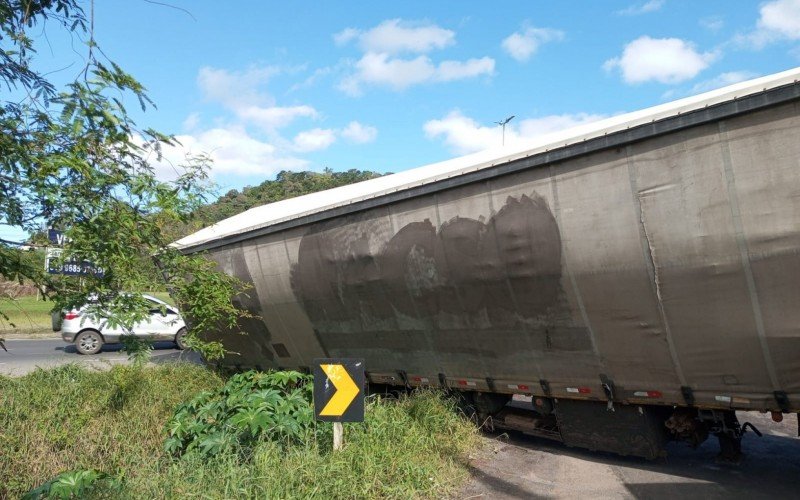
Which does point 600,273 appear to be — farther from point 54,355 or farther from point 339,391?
point 54,355

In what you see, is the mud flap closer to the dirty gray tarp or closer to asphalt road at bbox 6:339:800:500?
asphalt road at bbox 6:339:800:500

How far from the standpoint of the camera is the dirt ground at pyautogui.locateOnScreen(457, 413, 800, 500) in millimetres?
5219

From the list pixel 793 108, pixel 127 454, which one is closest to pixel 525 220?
pixel 793 108

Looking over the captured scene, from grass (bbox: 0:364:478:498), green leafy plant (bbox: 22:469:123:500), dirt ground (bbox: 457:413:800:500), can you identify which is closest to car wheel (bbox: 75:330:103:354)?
grass (bbox: 0:364:478:498)

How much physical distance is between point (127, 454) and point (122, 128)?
223 inches

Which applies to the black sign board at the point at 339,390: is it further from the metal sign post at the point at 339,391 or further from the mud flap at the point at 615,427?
the mud flap at the point at 615,427

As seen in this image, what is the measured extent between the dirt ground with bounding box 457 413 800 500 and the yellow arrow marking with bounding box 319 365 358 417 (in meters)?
1.38

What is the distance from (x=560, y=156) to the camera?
5602 millimetres

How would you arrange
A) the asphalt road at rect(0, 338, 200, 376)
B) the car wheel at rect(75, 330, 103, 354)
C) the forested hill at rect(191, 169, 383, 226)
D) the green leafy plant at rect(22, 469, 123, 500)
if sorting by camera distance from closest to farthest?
the green leafy plant at rect(22, 469, 123, 500), the asphalt road at rect(0, 338, 200, 376), the car wheel at rect(75, 330, 103, 354), the forested hill at rect(191, 169, 383, 226)

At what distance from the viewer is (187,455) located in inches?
237

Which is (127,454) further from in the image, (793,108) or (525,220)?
(793,108)

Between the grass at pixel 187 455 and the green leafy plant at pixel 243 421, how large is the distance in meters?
0.17

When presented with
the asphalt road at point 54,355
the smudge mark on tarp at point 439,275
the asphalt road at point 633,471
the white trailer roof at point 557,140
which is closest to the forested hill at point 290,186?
the asphalt road at point 54,355

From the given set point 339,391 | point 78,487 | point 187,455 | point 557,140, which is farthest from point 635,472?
point 78,487
